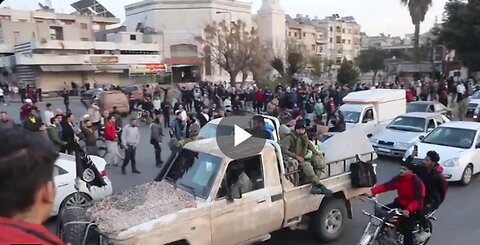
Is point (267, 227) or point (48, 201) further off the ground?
point (48, 201)

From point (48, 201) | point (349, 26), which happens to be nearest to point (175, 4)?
point (349, 26)

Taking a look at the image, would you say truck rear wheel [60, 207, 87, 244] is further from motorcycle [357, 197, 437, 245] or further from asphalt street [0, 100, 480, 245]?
motorcycle [357, 197, 437, 245]

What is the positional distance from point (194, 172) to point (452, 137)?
8.12 metres

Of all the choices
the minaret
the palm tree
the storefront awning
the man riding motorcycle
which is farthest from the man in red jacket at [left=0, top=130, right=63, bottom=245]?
the minaret

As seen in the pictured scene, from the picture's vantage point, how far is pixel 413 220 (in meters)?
5.69

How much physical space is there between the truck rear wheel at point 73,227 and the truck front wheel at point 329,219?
3352 millimetres

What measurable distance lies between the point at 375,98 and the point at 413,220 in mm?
10721

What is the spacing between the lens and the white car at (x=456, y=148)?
9883mm

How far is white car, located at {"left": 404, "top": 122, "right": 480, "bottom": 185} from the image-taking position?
988 cm

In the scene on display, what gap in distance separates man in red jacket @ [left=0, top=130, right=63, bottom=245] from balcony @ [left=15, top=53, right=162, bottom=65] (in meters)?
49.4

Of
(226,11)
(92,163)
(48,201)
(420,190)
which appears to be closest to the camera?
(48,201)

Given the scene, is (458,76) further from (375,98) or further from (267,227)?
(267,227)

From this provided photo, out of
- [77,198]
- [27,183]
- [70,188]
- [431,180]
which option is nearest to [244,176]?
[431,180]

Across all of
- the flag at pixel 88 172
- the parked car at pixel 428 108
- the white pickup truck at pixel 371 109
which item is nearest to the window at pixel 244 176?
the flag at pixel 88 172
